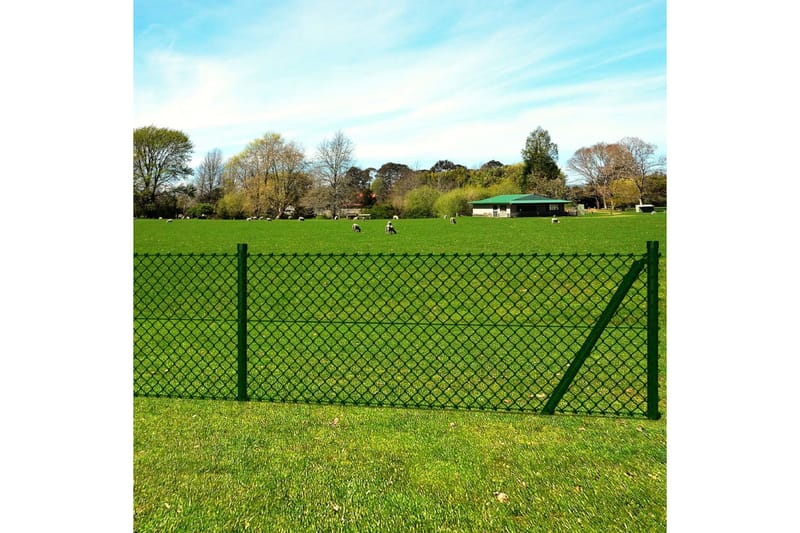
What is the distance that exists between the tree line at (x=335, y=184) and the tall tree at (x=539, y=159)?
223cm

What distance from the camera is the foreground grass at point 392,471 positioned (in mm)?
1805

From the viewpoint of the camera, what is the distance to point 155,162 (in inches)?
1043

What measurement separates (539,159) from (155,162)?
24.9 metres

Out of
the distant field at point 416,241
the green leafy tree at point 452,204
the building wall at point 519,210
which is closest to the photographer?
the distant field at point 416,241

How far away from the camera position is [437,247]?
546 inches

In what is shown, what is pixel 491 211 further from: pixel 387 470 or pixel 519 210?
pixel 387 470

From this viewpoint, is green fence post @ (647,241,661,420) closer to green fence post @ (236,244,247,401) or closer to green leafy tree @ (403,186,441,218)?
green fence post @ (236,244,247,401)

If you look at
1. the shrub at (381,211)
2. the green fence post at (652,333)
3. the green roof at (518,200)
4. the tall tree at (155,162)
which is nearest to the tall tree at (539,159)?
the green roof at (518,200)

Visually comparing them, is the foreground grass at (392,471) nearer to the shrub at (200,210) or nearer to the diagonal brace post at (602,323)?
the diagonal brace post at (602,323)

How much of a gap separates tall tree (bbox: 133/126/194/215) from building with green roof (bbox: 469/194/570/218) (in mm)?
15073

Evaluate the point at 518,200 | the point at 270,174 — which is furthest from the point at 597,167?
the point at 270,174

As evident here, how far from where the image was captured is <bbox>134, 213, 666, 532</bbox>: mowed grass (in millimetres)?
1807

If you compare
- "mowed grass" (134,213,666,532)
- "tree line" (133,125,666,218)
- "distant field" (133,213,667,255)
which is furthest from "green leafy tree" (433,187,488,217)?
"mowed grass" (134,213,666,532)
